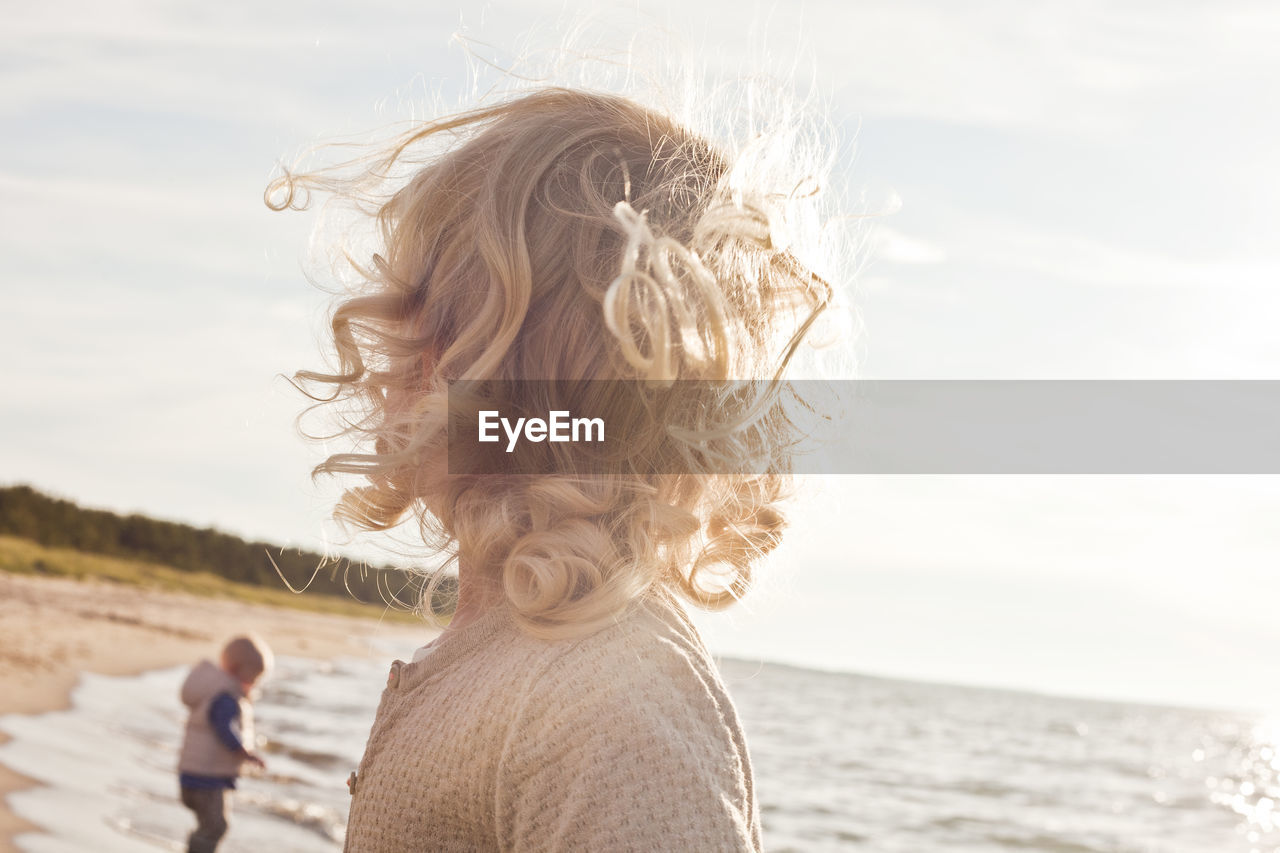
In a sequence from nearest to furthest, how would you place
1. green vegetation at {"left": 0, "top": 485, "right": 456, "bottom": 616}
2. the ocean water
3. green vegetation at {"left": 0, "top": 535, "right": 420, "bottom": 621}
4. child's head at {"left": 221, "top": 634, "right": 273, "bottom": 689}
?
1. child's head at {"left": 221, "top": 634, "right": 273, "bottom": 689}
2. the ocean water
3. green vegetation at {"left": 0, "top": 535, "right": 420, "bottom": 621}
4. green vegetation at {"left": 0, "top": 485, "right": 456, "bottom": 616}

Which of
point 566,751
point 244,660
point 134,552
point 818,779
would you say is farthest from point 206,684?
point 134,552

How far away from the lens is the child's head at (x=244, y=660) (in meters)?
6.58

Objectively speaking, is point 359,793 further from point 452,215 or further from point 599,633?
point 452,215

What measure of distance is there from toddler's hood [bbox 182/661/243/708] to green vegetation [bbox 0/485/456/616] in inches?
782

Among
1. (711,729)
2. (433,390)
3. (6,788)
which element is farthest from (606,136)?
(6,788)

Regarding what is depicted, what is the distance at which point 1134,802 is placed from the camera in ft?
61.9

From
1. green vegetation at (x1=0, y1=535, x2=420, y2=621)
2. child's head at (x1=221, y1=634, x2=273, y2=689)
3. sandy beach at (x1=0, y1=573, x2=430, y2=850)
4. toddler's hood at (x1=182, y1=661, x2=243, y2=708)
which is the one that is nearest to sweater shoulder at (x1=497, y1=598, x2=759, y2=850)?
toddler's hood at (x1=182, y1=661, x2=243, y2=708)

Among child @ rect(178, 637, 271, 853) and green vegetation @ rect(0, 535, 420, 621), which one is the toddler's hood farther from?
green vegetation @ rect(0, 535, 420, 621)

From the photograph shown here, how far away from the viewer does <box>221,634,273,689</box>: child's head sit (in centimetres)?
658

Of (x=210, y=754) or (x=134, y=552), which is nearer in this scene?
(x=210, y=754)

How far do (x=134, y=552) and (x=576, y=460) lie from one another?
4234 cm

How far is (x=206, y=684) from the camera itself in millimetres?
6355

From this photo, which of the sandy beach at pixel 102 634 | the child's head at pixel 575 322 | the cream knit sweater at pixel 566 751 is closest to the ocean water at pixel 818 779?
the sandy beach at pixel 102 634

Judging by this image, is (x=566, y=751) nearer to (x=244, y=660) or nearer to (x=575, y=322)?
(x=575, y=322)
